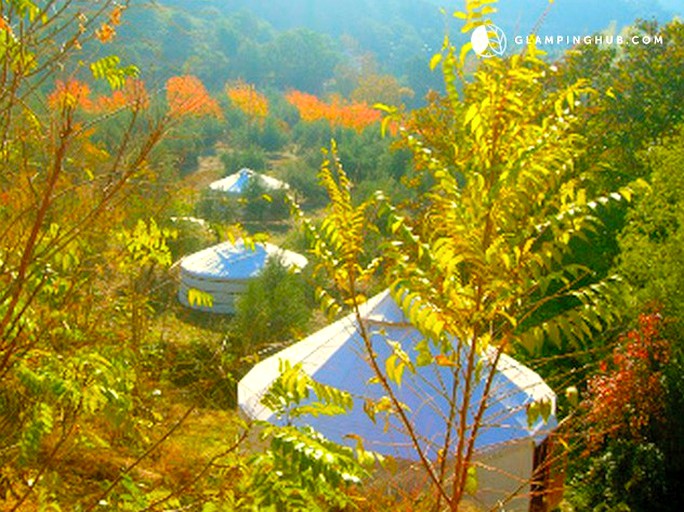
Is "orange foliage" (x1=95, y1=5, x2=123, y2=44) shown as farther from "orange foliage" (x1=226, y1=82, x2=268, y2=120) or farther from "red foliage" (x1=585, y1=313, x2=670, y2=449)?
"orange foliage" (x1=226, y1=82, x2=268, y2=120)

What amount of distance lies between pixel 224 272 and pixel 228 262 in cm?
32

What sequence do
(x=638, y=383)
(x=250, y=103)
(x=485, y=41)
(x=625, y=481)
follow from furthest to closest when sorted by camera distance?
(x=250, y=103) → (x=638, y=383) → (x=625, y=481) → (x=485, y=41)

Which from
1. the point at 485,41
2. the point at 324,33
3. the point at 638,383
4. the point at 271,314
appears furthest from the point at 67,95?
the point at 324,33

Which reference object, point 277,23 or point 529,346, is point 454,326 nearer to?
point 529,346

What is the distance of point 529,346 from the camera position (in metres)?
3.24

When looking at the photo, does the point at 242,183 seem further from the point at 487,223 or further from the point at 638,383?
the point at 487,223

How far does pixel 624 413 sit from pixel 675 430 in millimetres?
613

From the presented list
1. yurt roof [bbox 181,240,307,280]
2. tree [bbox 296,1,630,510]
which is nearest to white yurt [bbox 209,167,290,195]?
yurt roof [bbox 181,240,307,280]

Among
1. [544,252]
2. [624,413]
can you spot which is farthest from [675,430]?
[544,252]

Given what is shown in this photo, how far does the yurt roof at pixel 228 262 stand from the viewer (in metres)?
17.0

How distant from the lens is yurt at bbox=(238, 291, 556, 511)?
7.01 m

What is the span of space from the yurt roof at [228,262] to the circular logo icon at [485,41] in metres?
13.6

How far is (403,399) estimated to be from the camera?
284 inches

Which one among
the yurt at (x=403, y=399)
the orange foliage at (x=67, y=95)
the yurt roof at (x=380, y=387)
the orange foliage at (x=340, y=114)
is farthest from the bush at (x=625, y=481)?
the orange foliage at (x=340, y=114)
